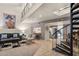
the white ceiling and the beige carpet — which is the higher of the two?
the white ceiling

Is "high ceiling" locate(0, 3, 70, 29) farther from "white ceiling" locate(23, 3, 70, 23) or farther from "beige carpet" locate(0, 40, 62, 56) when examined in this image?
"beige carpet" locate(0, 40, 62, 56)

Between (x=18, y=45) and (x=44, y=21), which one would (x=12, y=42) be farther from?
(x=44, y=21)

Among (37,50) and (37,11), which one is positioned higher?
(37,11)

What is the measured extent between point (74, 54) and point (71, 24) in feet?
2.16

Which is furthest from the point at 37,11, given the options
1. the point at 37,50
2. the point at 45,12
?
the point at 37,50

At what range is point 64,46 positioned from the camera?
2.06 meters

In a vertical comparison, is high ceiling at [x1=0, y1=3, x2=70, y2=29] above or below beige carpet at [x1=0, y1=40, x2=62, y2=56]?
above

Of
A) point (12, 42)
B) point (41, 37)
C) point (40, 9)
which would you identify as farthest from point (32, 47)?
point (40, 9)

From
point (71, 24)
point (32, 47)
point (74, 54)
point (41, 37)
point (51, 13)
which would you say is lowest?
point (74, 54)

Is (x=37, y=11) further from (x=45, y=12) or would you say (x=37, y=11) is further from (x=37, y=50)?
(x=37, y=50)

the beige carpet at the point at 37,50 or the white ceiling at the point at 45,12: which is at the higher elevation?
the white ceiling at the point at 45,12

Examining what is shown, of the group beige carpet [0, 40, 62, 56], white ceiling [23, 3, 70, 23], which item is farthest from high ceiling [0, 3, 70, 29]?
beige carpet [0, 40, 62, 56]

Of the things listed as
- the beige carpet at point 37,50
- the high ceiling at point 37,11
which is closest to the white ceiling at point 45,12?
the high ceiling at point 37,11

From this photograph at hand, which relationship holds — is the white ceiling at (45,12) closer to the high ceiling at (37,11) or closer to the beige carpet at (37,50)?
the high ceiling at (37,11)
